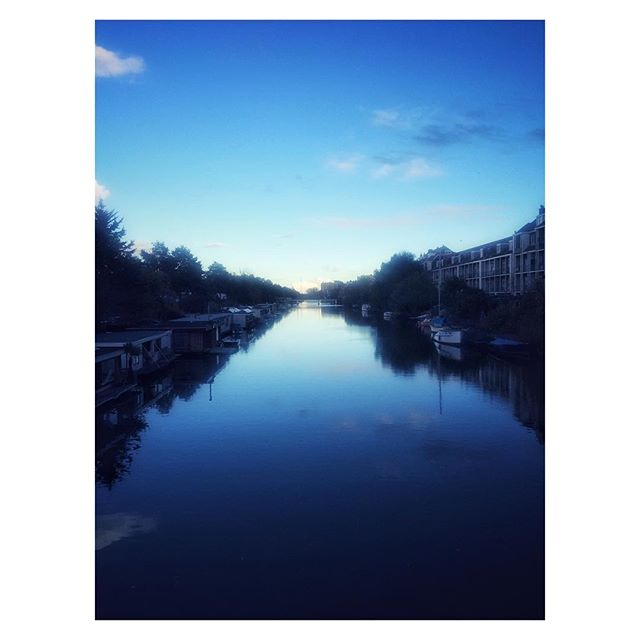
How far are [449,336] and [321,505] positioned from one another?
804 inches

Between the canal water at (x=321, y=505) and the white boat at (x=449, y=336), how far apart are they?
11.1 meters

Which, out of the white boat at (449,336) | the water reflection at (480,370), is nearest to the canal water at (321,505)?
the water reflection at (480,370)

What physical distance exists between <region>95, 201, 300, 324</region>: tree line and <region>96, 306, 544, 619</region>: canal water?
301 inches

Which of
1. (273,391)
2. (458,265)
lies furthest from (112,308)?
(458,265)

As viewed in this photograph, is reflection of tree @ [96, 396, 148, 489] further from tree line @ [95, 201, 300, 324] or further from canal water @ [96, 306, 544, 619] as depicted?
tree line @ [95, 201, 300, 324]

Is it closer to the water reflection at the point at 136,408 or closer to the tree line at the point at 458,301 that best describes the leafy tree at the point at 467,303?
the tree line at the point at 458,301

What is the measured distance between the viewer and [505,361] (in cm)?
2092

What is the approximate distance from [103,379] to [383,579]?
424 inches

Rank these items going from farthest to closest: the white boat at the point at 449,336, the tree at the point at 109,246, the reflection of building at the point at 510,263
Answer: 1. the reflection of building at the point at 510,263
2. the white boat at the point at 449,336
3. the tree at the point at 109,246

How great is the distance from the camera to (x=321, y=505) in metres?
7.19

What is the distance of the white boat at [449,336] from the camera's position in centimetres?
2606

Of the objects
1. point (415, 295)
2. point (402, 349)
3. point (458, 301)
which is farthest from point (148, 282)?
point (415, 295)


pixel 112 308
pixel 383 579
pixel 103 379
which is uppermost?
pixel 112 308

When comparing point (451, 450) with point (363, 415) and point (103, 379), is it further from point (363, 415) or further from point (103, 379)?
point (103, 379)
